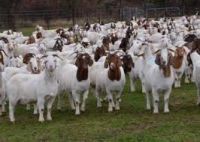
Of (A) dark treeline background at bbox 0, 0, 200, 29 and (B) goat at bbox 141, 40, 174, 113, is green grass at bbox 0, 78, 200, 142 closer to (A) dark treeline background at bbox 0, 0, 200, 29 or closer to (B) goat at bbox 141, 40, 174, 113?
(B) goat at bbox 141, 40, 174, 113

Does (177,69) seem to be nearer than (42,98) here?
No

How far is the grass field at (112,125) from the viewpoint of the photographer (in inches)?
480

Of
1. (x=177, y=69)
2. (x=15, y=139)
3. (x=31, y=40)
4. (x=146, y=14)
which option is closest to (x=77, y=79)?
(x=15, y=139)

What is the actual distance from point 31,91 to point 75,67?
2.13 meters

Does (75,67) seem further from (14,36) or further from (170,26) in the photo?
(170,26)

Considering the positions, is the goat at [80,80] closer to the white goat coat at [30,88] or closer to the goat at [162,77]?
the white goat coat at [30,88]

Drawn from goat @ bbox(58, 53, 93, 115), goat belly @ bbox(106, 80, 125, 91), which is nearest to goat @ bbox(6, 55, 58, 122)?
goat @ bbox(58, 53, 93, 115)

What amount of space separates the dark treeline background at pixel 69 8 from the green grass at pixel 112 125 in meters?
38.8

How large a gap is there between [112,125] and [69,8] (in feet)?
168

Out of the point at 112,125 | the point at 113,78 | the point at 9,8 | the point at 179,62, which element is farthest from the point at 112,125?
the point at 9,8

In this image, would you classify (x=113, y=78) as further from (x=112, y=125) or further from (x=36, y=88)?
(x=112, y=125)

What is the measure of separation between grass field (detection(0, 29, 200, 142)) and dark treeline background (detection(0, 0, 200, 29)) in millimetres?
38650

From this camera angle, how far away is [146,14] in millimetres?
61000

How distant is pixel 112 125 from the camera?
1357 cm
